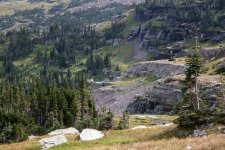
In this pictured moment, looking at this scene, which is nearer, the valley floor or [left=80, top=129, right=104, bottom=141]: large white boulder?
the valley floor

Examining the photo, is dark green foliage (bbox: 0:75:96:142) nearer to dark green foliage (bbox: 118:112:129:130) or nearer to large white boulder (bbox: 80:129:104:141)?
dark green foliage (bbox: 118:112:129:130)

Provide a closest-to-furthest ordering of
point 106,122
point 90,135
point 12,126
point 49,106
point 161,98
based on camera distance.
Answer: point 90,135, point 12,126, point 106,122, point 49,106, point 161,98

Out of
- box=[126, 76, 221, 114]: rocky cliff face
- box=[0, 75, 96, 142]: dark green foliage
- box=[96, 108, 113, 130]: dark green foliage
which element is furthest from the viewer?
box=[126, 76, 221, 114]: rocky cliff face

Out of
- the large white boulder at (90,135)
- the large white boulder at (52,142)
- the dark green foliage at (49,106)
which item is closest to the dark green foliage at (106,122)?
the dark green foliage at (49,106)

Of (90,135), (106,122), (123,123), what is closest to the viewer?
(90,135)

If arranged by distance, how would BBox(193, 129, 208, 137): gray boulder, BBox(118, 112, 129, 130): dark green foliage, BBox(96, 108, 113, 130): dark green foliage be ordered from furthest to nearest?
BBox(96, 108, 113, 130): dark green foliage < BBox(118, 112, 129, 130): dark green foliage < BBox(193, 129, 208, 137): gray boulder

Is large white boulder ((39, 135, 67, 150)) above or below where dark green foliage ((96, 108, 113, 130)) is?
above

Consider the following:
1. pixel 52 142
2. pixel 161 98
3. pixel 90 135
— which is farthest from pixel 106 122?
pixel 161 98

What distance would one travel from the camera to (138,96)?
18512cm

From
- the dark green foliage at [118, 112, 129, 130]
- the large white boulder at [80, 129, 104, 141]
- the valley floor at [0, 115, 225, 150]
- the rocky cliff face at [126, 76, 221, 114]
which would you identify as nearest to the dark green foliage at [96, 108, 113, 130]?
the dark green foliage at [118, 112, 129, 130]

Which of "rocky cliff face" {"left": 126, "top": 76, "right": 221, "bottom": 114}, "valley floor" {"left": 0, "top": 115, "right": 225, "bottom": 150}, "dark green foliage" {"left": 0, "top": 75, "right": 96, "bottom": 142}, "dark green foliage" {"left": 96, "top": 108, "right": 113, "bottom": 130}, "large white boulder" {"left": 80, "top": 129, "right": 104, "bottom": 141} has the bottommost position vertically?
"rocky cliff face" {"left": 126, "top": 76, "right": 221, "bottom": 114}

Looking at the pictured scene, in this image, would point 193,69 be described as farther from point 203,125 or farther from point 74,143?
point 74,143

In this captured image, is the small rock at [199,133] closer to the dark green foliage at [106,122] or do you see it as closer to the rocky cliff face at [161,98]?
the dark green foliage at [106,122]

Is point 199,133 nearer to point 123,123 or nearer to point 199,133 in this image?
point 199,133
